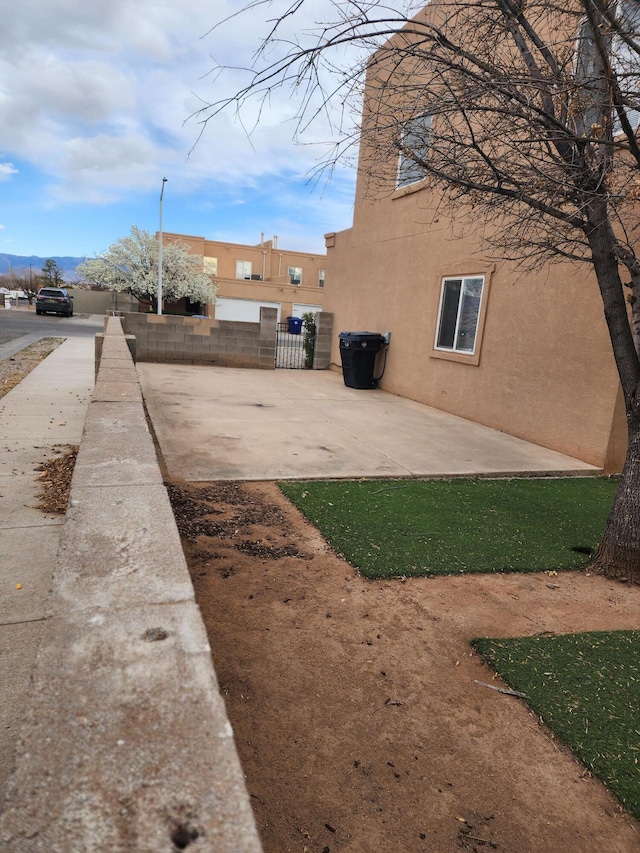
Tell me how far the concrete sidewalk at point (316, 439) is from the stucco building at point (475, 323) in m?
0.43

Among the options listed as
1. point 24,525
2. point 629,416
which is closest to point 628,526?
point 629,416

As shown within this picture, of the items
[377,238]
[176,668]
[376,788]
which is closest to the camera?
[176,668]

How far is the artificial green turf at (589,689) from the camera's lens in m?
2.25

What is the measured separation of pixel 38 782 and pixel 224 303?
41.3 metres

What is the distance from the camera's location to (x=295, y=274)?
48.0 metres

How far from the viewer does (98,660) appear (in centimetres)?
149

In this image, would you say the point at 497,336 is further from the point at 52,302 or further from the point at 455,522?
the point at 52,302

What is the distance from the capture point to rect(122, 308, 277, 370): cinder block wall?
1358cm

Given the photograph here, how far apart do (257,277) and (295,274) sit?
367cm

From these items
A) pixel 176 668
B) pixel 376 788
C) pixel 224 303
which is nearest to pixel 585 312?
pixel 376 788

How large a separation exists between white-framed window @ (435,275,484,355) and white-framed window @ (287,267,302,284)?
1556 inches

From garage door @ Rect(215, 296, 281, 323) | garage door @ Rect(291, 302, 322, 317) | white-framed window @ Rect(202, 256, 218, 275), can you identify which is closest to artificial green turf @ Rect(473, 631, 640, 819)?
garage door @ Rect(215, 296, 281, 323)

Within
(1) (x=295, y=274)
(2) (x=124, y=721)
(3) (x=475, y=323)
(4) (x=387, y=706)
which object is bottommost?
(4) (x=387, y=706)

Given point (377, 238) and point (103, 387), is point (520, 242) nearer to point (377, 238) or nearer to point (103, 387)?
point (103, 387)
